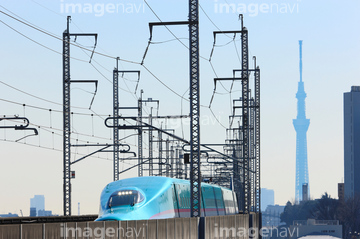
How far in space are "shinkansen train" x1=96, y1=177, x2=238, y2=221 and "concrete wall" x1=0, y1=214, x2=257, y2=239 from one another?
10.3 ft

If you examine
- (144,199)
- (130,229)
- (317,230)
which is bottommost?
(317,230)

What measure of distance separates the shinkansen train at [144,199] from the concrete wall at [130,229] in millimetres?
3155

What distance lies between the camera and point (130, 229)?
1335 inches

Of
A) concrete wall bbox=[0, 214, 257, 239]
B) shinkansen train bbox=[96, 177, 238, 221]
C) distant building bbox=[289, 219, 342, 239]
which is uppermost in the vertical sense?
shinkansen train bbox=[96, 177, 238, 221]

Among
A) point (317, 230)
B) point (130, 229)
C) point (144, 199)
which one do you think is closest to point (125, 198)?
point (144, 199)

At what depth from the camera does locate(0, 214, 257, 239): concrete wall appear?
27.7 meters

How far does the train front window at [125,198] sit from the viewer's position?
42.2m

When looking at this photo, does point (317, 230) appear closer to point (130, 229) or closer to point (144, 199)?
point (144, 199)

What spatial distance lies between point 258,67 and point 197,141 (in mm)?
44185

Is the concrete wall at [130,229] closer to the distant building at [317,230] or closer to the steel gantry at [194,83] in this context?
the steel gantry at [194,83]

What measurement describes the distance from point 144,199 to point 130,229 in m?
9.01

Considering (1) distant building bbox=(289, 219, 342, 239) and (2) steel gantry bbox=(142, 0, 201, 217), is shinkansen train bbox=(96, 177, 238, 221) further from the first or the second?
(1) distant building bbox=(289, 219, 342, 239)

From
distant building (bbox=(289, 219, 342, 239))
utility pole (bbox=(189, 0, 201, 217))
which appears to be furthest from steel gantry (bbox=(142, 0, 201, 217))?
distant building (bbox=(289, 219, 342, 239))

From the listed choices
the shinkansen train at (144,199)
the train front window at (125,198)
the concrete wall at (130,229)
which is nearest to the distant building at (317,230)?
the shinkansen train at (144,199)
